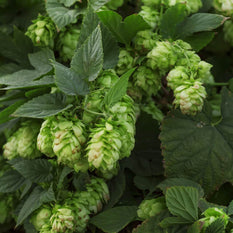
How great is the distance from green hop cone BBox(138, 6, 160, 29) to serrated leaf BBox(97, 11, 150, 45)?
0.24 ft

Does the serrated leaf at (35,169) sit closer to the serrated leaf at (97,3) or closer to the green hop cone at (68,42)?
the green hop cone at (68,42)

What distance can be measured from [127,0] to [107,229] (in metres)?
0.96

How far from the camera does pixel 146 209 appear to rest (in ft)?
3.67

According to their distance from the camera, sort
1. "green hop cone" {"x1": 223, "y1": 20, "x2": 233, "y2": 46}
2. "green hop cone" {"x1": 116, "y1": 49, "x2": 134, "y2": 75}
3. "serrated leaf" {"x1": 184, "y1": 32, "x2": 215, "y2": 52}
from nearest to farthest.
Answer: "green hop cone" {"x1": 116, "y1": 49, "x2": 134, "y2": 75} → "serrated leaf" {"x1": 184, "y1": 32, "x2": 215, "y2": 52} → "green hop cone" {"x1": 223, "y1": 20, "x2": 233, "y2": 46}

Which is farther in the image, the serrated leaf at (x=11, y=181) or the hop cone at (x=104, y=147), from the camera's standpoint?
the serrated leaf at (x=11, y=181)

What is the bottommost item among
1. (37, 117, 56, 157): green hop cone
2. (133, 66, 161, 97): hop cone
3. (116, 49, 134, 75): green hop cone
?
(37, 117, 56, 157): green hop cone

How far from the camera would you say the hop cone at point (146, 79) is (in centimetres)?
119

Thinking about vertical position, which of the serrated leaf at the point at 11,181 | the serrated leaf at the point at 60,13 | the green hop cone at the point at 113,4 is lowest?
the serrated leaf at the point at 11,181

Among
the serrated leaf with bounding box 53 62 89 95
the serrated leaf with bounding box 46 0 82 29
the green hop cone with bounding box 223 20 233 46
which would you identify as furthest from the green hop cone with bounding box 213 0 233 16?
the serrated leaf with bounding box 53 62 89 95

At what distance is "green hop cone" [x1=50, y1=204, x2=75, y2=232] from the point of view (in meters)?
1.04

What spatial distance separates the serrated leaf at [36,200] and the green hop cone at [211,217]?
46cm

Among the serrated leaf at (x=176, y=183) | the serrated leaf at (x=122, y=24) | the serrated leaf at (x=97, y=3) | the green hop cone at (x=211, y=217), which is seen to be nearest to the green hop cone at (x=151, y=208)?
the serrated leaf at (x=176, y=183)

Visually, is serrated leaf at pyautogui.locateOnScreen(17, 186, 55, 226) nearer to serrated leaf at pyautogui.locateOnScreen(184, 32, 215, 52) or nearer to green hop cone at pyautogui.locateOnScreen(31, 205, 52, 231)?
green hop cone at pyautogui.locateOnScreen(31, 205, 52, 231)

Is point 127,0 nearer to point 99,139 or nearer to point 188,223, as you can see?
point 99,139
